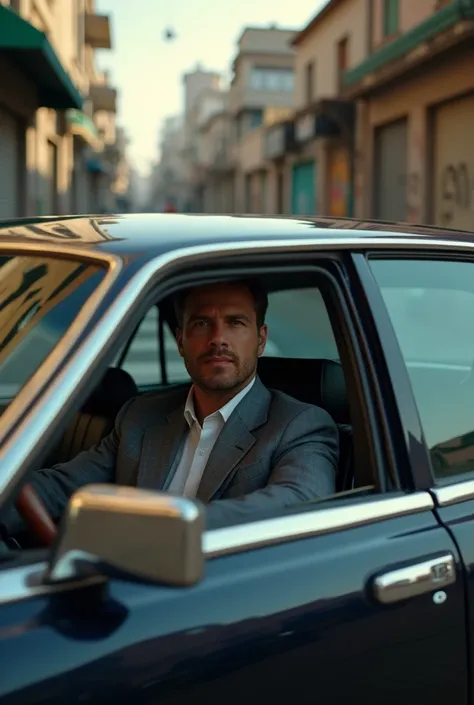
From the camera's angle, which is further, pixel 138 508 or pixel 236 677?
pixel 236 677

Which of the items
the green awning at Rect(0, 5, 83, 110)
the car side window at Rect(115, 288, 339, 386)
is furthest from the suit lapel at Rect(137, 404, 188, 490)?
the green awning at Rect(0, 5, 83, 110)

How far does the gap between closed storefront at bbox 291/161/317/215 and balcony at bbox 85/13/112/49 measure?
286 inches

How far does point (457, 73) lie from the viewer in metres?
16.0

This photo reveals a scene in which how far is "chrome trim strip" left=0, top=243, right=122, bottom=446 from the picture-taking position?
1.57 meters

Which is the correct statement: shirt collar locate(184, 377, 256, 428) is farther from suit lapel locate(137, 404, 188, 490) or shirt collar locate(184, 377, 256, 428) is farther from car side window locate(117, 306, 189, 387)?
car side window locate(117, 306, 189, 387)

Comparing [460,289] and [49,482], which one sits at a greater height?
[460,289]

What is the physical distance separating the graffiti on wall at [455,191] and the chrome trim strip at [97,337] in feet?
48.0

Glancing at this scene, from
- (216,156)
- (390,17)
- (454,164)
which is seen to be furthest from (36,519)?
(216,156)

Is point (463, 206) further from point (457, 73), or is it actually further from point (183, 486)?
point (183, 486)

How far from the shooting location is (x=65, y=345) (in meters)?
1.63

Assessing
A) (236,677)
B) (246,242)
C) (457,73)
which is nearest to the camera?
(236,677)

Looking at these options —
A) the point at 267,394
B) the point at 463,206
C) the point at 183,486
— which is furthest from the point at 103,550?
the point at 463,206

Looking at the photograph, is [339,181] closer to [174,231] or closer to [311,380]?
[311,380]

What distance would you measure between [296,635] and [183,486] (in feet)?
2.32
